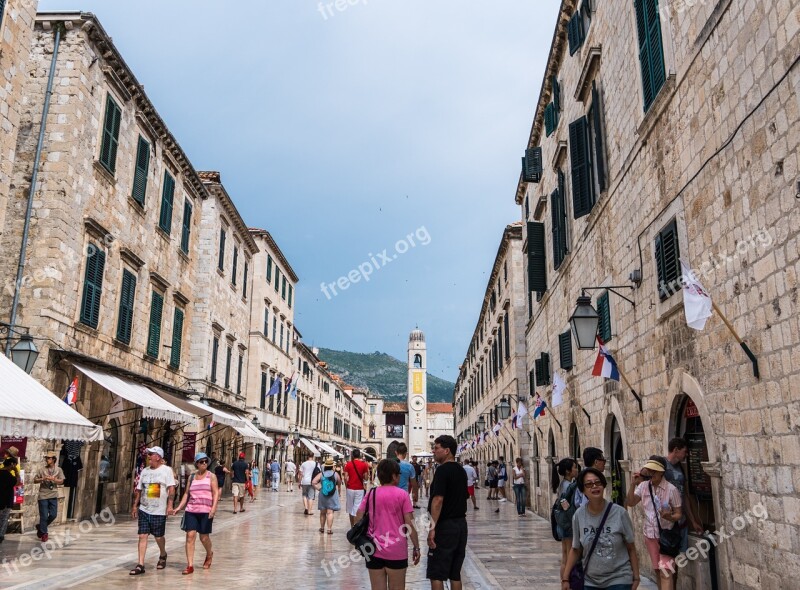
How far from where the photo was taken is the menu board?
791 cm

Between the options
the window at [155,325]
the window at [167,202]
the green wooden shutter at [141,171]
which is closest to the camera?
the green wooden shutter at [141,171]

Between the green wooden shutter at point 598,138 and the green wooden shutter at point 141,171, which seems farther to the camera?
the green wooden shutter at point 141,171

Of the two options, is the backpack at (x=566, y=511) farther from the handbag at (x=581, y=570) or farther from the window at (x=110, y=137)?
the window at (x=110, y=137)

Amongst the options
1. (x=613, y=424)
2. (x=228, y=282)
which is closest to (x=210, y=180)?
(x=228, y=282)

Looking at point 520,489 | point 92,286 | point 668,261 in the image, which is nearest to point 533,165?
point 520,489

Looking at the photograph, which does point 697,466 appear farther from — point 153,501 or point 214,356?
point 214,356

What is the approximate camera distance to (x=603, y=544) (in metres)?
4.87

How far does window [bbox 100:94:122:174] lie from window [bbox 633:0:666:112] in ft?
39.8

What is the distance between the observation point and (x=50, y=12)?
580 inches

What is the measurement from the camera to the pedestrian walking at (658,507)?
21.3ft

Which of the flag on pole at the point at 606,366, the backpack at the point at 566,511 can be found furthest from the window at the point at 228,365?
the backpack at the point at 566,511

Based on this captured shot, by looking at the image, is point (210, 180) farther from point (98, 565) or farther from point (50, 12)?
point (98, 565)

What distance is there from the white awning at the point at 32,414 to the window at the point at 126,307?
746 cm

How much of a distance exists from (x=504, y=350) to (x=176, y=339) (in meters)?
14.0
